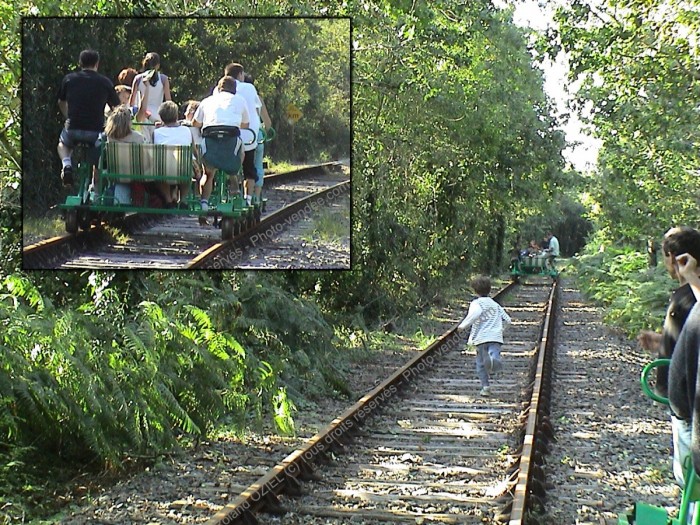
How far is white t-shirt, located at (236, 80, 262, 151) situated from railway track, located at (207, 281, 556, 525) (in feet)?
9.35

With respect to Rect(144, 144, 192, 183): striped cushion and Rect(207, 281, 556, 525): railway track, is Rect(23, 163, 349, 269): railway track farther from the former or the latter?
Rect(207, 281, 556, 525): railway track

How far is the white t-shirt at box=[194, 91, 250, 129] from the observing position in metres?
9.07

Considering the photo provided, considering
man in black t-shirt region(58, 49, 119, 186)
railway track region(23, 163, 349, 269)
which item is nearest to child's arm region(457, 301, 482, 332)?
railway track region(23, 163, 349, 269)

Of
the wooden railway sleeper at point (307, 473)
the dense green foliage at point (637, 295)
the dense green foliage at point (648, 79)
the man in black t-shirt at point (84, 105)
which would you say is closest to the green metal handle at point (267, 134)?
the man in black t-shirt at point (84, 105)

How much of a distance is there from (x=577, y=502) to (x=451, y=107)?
1425 cm

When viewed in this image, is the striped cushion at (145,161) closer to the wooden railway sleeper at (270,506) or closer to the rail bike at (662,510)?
the wooden railway sleeper at (270,506)

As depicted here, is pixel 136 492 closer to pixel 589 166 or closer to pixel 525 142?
pixel 525 142

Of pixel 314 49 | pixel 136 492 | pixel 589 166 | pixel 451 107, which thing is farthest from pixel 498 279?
pixel 136 492

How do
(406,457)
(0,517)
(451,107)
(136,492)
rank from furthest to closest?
(451,107) → (406,457) → (136,492) → (0,517)

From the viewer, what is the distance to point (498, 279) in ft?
147

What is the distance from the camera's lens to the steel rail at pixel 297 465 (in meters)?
6.56

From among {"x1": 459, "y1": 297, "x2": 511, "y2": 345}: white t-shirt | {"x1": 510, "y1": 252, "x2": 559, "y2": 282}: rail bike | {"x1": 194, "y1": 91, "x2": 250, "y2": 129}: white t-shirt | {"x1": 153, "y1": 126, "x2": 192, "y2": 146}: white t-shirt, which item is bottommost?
{"x1": 510, "y1": 252, "x2": 559, "y2": 282}: rail bike

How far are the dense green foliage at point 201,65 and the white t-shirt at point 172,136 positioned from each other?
328mm

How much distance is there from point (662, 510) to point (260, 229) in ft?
20.0
